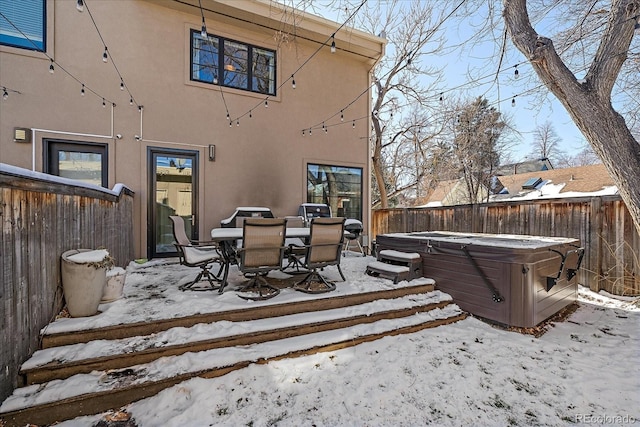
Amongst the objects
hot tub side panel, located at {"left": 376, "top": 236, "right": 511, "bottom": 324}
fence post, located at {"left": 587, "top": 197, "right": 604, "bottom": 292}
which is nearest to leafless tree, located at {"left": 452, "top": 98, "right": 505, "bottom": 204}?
fence post, located at {"left": 587, "top": 197, "right": 604, "bottom": 292}

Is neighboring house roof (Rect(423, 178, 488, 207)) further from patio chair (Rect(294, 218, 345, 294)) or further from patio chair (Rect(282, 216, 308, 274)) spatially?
patio chair (Rect(294, 218, 345, 294))

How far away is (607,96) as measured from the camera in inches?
127

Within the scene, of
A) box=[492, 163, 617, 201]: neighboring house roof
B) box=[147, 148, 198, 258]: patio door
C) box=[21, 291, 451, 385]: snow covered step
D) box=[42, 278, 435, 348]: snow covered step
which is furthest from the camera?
box=[492, 163, 617, 201]: neighboring house roof

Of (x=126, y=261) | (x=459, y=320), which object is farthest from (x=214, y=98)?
(x=459, y=320)

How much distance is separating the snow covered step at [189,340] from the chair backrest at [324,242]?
0.68 metres

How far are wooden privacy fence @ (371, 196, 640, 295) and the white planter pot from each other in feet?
21.2

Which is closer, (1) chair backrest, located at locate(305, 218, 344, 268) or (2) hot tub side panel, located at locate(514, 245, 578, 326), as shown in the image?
(2) hot tub side panel, located at locate(514, 245, 578, 326)

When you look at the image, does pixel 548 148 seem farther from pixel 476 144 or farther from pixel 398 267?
pixel 398 267

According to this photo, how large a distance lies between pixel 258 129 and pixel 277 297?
4.36 metres

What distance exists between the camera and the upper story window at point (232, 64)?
5859mm

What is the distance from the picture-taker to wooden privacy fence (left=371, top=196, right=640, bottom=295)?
4137 mm

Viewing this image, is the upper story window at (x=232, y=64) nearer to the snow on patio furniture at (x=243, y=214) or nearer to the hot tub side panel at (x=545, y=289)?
the snow on patio furniture at (x=243, y=214)

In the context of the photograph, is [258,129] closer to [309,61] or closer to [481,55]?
[309,61]

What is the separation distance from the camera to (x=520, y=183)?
16.9 meters
